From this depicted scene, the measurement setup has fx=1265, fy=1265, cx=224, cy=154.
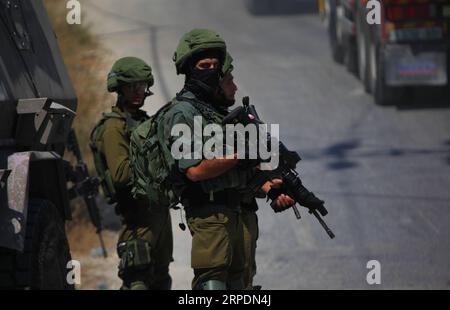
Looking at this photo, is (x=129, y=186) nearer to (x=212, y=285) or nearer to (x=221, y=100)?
(x=221, y=100)

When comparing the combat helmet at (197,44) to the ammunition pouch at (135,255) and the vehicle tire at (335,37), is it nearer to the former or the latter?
the ammunition pouch at (135,255)

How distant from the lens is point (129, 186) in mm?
8328

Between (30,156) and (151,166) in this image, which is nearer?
(30,156)

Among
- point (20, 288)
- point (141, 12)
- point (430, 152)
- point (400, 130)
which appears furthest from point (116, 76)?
point (141, 12)

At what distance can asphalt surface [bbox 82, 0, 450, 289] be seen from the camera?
10734 mm

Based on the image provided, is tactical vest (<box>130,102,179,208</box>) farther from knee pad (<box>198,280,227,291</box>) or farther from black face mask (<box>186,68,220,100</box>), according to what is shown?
knee pad (<box>198,280,227,291</box>)

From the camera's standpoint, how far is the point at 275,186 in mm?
6957

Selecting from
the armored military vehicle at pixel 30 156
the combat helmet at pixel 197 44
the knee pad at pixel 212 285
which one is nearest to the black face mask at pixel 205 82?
the combat helmet at pixel 197 44

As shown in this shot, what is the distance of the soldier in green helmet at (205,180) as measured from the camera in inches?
275

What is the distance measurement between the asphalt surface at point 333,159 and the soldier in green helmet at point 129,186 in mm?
1832

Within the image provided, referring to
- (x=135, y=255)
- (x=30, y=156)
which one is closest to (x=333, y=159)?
(x=135, y=255)

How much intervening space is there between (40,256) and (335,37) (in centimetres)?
1533

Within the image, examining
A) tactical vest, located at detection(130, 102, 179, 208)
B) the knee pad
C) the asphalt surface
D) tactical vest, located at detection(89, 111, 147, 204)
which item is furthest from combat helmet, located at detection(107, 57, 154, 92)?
the asphalt surface
